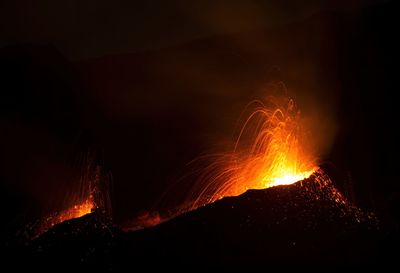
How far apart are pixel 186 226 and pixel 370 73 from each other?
456 inches

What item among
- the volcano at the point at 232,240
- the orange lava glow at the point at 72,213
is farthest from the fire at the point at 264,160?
the orange lava glow at the point at 72,213

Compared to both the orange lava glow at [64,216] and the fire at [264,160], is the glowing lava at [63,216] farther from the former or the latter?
the fire at [264,160]

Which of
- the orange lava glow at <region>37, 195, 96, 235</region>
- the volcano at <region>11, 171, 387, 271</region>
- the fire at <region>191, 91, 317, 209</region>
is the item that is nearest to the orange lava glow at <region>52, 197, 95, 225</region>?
the orange lava glow at <region>37, 195, 96, 235</region>

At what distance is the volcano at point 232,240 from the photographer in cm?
606

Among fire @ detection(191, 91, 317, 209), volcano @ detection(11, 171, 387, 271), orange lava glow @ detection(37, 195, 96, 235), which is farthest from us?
orange lava glow @ detection(37, 195, 96, 235)

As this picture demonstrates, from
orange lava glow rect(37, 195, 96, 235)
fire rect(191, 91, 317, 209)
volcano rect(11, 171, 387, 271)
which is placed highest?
fire rect(191, 91, 317, 209)

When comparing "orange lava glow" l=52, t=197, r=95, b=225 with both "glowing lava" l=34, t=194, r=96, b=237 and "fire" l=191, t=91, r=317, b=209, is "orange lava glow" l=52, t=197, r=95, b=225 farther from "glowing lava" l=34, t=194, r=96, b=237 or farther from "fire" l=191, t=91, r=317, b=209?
"fire" l=191, t=91, r=317, b=209

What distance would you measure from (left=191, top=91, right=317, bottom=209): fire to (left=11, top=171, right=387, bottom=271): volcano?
0.96 metres

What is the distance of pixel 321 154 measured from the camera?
12734mm

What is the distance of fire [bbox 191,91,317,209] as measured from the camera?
802 cm

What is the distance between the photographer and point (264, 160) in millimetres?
9586

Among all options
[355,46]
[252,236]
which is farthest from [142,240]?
[355,46]

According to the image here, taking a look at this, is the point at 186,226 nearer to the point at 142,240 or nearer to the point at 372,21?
the point at 142,240

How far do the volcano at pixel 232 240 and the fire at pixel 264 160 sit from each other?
964mm
